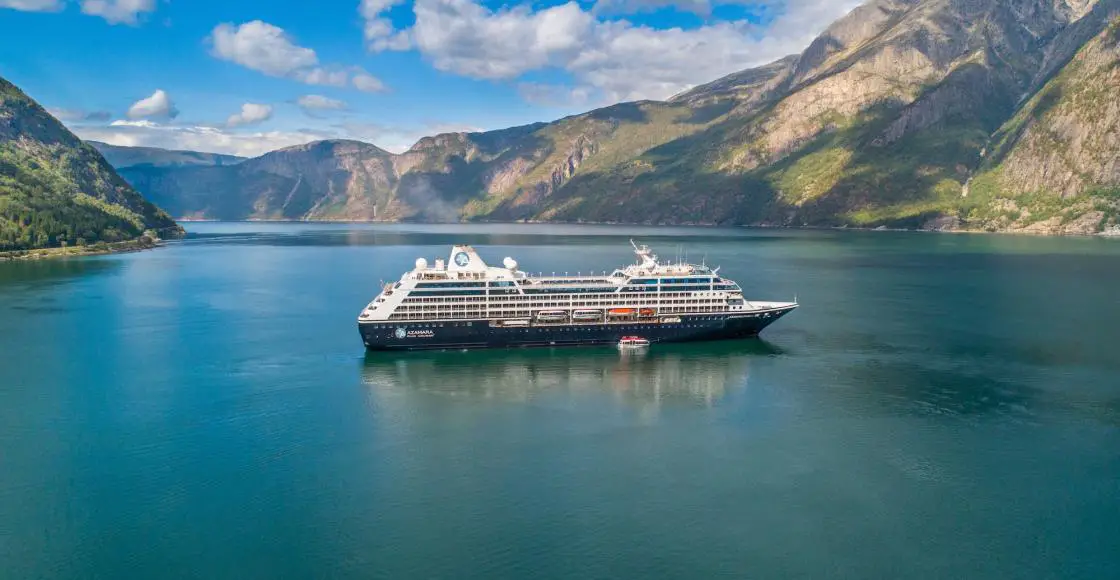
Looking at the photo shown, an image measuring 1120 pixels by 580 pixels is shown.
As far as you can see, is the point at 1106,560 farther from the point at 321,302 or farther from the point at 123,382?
the point at 321,302

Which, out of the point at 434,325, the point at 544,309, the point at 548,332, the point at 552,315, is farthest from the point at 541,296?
the point at 434,325

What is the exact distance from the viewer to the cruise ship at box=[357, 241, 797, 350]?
81812 mm

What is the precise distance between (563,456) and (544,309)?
3374cm

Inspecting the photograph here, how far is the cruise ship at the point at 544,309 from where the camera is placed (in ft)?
268

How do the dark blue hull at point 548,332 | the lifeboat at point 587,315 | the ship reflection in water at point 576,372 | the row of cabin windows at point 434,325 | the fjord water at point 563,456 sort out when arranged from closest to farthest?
the fjord water at point 563,456, the ship reflection in water at point 576,372, the row of cabin windows at point 434,325, the dark blue hull at point 548,332, the lifeboat at point 587,315

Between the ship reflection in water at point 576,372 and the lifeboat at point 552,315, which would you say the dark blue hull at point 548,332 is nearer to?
the lifeboat at point 552,315

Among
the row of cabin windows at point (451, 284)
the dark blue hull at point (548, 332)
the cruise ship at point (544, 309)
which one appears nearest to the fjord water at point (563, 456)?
the dark blue hull at point (548, 332)

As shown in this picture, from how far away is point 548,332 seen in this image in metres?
84.5

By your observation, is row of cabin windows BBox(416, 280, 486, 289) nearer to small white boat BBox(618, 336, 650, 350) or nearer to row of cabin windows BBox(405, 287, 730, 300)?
row of cabin windows BBox(405, 287, 730, 300)

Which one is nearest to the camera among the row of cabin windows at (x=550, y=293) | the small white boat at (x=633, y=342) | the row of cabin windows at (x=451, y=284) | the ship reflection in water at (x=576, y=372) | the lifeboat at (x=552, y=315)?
the ship reflection in water at (x=576, y=372)

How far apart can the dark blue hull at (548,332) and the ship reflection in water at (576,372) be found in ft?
3.84

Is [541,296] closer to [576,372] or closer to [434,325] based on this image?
[576,372]

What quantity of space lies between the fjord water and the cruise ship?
2653 mm

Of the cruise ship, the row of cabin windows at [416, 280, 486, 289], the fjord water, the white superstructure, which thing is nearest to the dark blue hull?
the cruise ship
